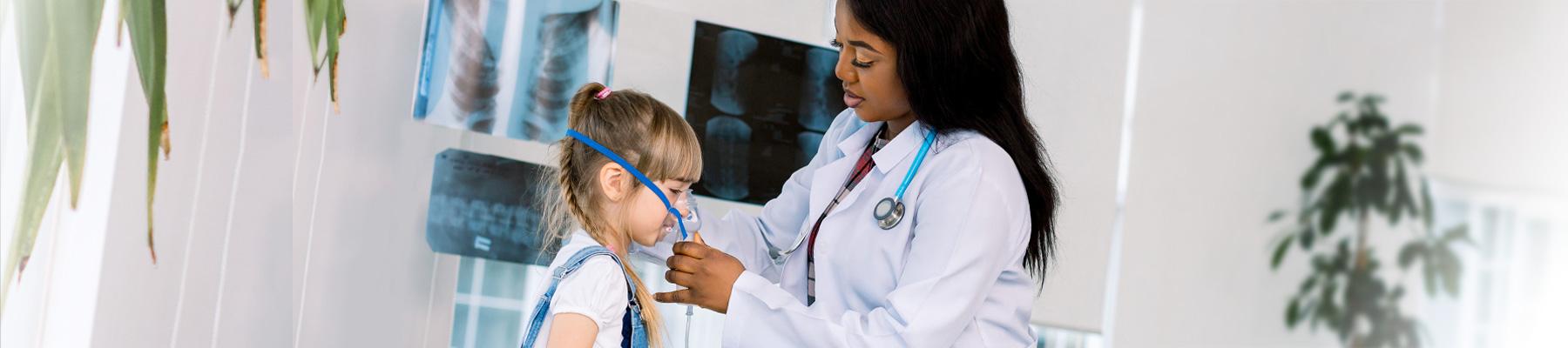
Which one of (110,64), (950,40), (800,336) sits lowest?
(800,336)

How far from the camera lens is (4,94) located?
94 cm

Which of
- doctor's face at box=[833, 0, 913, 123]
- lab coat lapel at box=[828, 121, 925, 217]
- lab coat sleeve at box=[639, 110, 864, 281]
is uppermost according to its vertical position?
doctor's face at box=[833, 0, 913, 123]

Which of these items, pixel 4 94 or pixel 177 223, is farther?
pixel 177 223

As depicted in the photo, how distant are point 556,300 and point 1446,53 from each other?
2949 millimetres

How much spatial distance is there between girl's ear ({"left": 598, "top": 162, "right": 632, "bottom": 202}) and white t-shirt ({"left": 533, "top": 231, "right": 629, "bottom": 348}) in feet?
0.23

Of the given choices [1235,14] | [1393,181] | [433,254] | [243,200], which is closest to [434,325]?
[433,254]

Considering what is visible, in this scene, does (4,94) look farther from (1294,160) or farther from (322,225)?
(1294,160)

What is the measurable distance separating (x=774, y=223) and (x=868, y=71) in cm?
48

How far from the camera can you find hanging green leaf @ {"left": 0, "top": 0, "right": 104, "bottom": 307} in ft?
3.15

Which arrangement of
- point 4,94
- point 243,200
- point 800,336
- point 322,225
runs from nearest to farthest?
1. point 4,94
2. point 243,200
3. point 800,336
4. point 322,225

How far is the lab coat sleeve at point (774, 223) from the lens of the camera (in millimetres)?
1896

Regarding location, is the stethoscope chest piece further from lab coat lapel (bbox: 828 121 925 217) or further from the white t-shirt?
the white t-shirt

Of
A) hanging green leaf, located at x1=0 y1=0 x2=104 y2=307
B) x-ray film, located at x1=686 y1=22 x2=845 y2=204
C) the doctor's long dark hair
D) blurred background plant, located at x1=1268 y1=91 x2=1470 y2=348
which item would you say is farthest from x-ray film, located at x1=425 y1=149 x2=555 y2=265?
blurred background plant, located at x1=1268 y1=91 x2=1470 y2=348

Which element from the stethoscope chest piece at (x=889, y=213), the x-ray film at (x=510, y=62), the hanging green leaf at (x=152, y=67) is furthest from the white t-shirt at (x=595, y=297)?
the x-ray film at (x=510, y=62)
